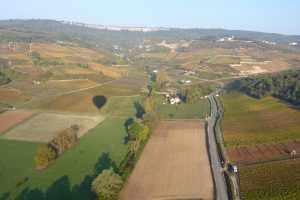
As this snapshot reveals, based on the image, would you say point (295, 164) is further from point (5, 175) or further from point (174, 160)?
point (5, 175)

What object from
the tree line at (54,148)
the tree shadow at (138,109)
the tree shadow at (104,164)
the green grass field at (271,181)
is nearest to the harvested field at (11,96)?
the tree shadow at (138,109)

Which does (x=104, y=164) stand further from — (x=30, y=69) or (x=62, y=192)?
(x=30, y=69)

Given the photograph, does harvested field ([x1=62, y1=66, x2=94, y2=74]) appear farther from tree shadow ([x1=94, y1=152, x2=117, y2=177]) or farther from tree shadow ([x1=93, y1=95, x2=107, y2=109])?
tree shadow ([x1=94, y1=152, x2=117, y2=177])

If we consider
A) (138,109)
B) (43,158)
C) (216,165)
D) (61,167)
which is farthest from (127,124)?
(216,165)

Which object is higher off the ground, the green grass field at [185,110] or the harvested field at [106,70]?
the harvested field at [106,70]

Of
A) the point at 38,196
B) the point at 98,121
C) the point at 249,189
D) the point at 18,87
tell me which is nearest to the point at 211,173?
the point at 249,189

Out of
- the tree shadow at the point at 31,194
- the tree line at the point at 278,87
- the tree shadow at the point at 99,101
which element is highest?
the tree line at the point at 278,87

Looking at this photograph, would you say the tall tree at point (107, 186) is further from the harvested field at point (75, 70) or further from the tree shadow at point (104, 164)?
the harvested field at point (75, 70)
